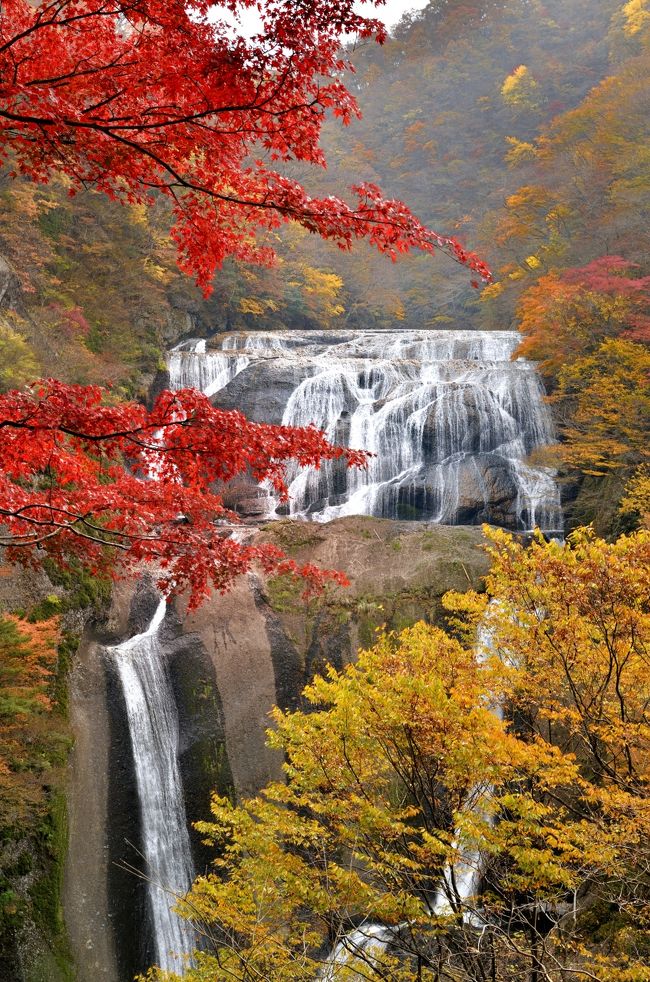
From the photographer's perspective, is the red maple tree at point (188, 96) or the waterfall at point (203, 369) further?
the waterfall at point (203, 369)

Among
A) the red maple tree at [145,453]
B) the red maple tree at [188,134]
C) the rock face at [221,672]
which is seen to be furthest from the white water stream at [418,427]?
the red maple tree at [188,134]

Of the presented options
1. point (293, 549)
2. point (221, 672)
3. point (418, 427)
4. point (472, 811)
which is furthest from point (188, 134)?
point (418, 427)

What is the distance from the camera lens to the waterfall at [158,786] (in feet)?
28.8

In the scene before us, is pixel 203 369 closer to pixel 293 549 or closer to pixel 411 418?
pixel 411 418

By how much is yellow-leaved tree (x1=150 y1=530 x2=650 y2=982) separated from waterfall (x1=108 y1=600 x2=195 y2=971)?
2.96 metres

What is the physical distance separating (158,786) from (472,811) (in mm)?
5861

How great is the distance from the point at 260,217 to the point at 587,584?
12.9 feet

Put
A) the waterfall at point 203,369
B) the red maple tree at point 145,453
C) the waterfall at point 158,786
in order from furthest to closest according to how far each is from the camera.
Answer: the waterfall at point 203,369 < the waterfall at point 158,786 < the red maple tree at point 145,453

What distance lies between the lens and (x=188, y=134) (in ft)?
11.2

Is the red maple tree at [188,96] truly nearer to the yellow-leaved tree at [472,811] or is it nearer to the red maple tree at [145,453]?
the red maple tree at [145,453]

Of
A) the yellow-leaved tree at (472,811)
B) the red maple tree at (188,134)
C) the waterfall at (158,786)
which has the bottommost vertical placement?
the waterfall at (158,786)

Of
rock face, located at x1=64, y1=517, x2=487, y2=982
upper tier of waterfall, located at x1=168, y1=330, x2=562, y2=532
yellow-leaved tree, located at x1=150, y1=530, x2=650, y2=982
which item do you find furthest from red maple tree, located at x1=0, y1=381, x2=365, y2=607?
upper tier of waterfall, located at x1=168, y1=330, x2=562, y2=532

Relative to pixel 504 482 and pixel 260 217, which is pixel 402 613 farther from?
pixel 260 217

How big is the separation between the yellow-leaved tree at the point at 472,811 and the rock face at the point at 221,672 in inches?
113
